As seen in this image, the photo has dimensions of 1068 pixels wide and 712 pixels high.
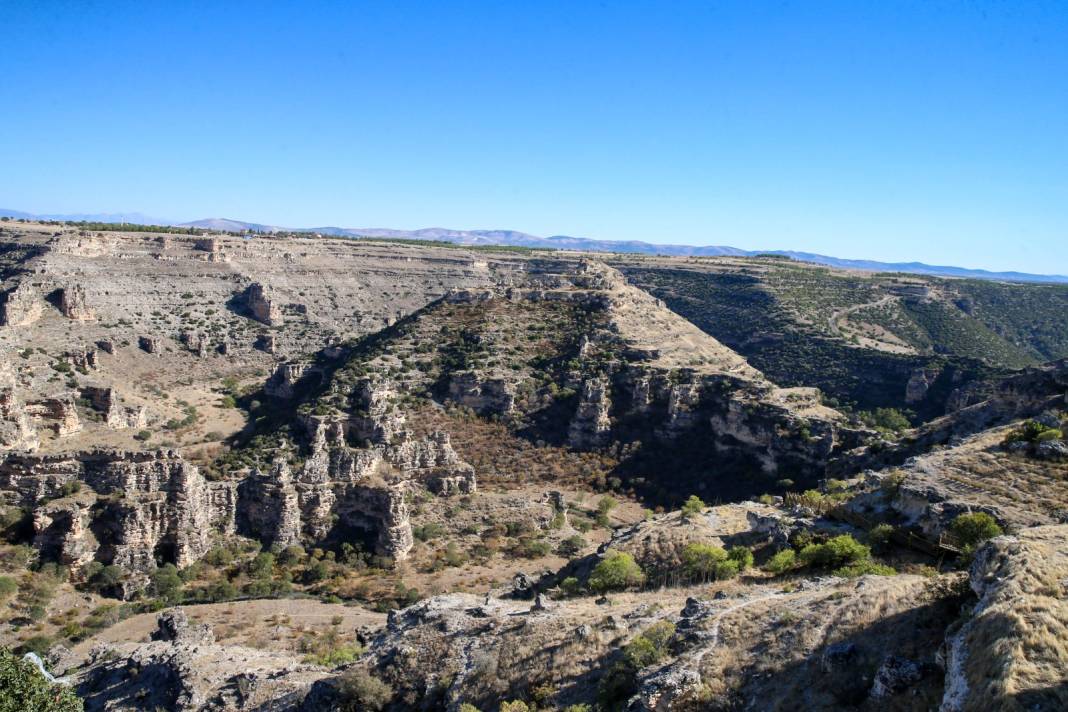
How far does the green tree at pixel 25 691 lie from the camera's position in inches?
674

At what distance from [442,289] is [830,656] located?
105454 mm

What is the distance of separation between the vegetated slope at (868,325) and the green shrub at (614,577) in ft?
167

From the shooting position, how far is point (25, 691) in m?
17.4

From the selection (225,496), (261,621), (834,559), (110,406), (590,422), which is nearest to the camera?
(834,559)

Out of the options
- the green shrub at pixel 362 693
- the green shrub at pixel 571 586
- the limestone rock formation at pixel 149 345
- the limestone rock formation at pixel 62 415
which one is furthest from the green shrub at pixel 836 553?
the limestone rock formation at pixel 149 345

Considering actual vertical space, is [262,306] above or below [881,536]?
above

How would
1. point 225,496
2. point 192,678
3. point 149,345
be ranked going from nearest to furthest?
point 192,678 < point 225,496 < point 149,345

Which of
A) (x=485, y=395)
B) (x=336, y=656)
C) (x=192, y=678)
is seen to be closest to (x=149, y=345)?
(x=485, y=395)

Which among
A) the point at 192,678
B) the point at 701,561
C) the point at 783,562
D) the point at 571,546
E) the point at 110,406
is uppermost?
the point at 783,562

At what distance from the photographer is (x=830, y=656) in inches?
526

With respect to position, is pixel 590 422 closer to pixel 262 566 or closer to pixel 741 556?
pixel 262 566

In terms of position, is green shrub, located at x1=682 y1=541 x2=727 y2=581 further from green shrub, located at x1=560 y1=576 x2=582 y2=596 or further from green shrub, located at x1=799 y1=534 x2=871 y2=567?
green shrub, located at x1=560 y1=576 x2=582 y2=596

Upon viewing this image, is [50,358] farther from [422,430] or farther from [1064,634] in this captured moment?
[1064,634]

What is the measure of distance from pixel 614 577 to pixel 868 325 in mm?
86169
